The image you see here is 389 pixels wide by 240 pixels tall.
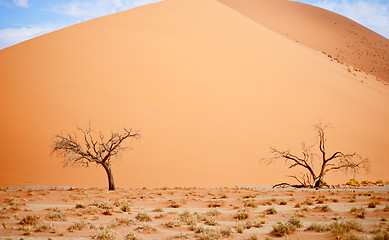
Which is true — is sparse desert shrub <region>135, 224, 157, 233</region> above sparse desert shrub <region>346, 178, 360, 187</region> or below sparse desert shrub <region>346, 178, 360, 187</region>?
below

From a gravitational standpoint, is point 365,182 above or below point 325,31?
below

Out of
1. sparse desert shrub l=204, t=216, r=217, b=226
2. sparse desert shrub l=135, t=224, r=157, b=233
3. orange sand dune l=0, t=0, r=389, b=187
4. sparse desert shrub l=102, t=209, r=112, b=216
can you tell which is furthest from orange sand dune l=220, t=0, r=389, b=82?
sparse desert shrub l=135, t=224, r=157, b=233

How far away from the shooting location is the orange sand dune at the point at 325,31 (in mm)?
49341

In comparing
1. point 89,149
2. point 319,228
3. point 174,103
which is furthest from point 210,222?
point 174,103

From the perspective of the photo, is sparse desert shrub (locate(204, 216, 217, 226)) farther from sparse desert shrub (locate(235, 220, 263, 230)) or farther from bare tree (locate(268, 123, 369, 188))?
bare tree (locate(268, 123, 369, 188))

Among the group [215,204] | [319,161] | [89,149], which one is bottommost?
[215,204]

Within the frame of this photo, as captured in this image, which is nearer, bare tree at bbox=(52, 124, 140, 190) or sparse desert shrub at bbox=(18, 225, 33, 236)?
sparse desert shrub at bbox=(18, 225, 33, 236)

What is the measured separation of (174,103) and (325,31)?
48.3 meters

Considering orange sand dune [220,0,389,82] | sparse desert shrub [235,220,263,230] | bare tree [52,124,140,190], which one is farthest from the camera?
orange sand dune [220,0,389,82]

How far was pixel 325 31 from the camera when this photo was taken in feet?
196

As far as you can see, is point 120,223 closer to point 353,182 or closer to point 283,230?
point 283,230

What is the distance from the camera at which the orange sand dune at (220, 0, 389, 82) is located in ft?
162

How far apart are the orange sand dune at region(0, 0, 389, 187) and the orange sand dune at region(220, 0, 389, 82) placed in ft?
61.5

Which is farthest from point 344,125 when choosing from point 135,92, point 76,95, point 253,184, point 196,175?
point 76,95
